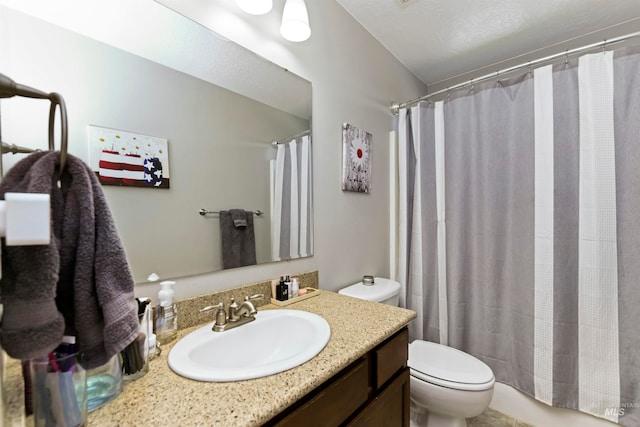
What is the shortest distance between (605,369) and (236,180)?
1.93 metres

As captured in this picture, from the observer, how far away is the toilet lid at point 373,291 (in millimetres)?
1421

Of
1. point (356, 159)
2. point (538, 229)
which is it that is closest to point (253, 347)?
point (356, 159)

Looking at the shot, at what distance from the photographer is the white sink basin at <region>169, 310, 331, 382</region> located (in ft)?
2.10

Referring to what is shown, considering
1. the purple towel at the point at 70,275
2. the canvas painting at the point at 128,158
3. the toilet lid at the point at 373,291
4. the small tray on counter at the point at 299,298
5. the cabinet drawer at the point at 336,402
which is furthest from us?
the toilet lid at the point at 373,291

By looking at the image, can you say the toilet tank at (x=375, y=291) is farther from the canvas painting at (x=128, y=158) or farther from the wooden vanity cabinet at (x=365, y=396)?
the canvas painting at (x=128, y=158)

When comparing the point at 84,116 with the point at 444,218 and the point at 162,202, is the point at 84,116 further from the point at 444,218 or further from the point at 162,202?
the point at 444,218

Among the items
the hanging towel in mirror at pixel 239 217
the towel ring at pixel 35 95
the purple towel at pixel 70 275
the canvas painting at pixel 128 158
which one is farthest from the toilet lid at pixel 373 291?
the towel ring at pixel 35 95

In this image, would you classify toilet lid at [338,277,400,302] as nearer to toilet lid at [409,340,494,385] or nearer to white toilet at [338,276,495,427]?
white toilet at [338,276,495,427]

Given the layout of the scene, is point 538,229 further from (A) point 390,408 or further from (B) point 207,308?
(B) point 207,308

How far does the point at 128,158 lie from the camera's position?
2.63 ft

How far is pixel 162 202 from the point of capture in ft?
2.86

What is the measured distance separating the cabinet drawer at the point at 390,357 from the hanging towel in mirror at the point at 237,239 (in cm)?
60

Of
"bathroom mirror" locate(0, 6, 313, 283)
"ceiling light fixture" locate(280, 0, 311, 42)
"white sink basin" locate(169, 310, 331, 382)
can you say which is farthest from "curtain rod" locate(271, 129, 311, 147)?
"white sink basin" locate(169, 310, 331, 382)

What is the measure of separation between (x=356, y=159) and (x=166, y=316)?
1.23m
